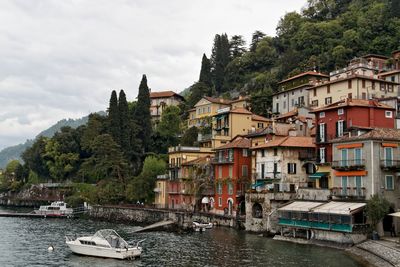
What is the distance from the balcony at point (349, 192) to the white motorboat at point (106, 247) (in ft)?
73.7

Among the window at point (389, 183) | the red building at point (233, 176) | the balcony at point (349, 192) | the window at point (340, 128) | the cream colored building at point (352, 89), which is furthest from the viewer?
the cream colored building at point (352, 89)

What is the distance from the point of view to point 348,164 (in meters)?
55.7

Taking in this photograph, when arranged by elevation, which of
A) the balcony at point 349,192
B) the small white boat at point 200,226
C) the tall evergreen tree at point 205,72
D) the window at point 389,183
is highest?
the tall evergreen tree at point 205,72

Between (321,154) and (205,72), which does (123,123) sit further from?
(321,154)

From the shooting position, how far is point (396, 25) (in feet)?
401

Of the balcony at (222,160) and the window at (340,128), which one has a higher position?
the window at (340,128)

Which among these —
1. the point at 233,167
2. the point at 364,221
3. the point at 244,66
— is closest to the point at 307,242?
the point at 364,221

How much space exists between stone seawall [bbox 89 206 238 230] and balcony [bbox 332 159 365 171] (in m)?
20.4

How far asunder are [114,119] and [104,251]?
68.2 m

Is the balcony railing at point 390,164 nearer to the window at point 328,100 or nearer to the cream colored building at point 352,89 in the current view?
the cream colored building at point 352,89

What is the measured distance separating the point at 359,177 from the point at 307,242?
9.04 metres

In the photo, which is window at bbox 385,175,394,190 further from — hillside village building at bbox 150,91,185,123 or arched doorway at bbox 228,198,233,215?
hillside village building at bbox 150,91,185,123

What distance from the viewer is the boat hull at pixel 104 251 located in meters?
49.8

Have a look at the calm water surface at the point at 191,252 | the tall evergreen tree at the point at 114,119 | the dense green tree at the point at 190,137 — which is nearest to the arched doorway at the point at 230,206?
the calm water surface at the point at 191,252
